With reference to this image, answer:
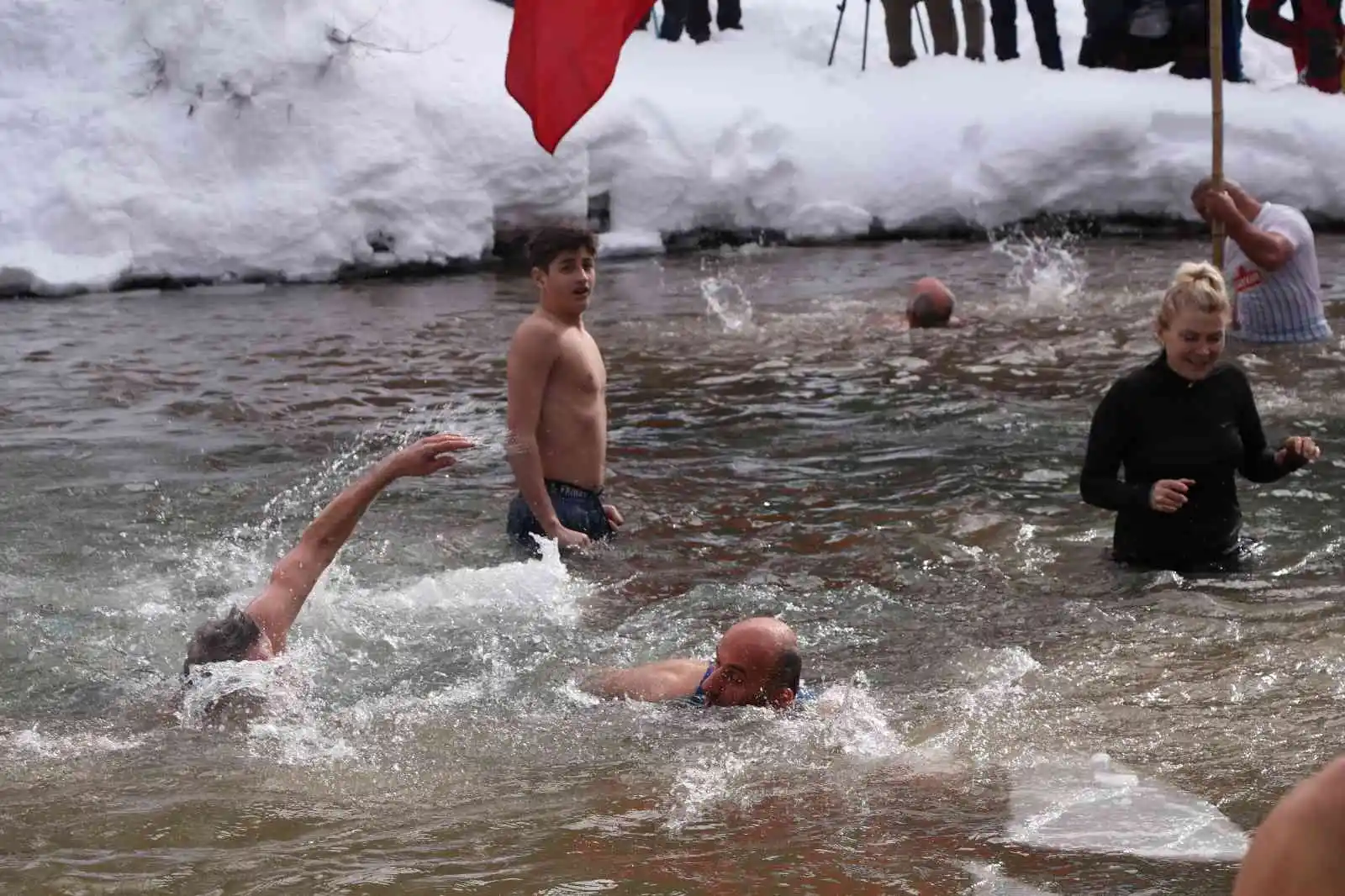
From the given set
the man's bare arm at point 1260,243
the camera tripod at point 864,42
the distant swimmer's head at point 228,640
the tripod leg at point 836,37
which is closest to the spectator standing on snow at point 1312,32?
the camera tripod at point 864,42

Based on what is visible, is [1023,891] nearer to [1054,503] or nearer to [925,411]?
[1054,503]

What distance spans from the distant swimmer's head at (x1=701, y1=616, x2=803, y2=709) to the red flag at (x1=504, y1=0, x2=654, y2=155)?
243 centimetres

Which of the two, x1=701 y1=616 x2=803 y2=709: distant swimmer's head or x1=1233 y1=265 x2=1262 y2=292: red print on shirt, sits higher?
x1=1233 y1=265 x2=1262 y2=292: red print on shirt

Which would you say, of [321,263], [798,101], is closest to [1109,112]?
[798,101]

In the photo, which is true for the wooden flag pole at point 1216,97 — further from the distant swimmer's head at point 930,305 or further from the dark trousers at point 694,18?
the dark trousers at point 694,18

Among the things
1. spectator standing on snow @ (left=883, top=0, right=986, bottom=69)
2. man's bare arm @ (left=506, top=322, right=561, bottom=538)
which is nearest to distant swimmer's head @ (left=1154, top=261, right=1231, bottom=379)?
man's bare arm @ (left=506, top=322, right=561, bottom=538)

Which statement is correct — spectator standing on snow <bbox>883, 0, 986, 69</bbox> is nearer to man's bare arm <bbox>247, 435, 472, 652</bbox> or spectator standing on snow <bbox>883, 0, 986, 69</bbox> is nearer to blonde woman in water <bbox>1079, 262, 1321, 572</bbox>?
blonde woman in water <bbox>1079, 262, 1321, 572</bbox>

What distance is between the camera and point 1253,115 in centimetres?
1634

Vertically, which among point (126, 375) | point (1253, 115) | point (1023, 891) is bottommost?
A: point (1023, 891)

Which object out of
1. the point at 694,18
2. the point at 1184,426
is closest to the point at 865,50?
the point at 694,18

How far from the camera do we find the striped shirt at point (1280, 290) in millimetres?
9469

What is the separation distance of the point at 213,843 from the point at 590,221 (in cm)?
1251

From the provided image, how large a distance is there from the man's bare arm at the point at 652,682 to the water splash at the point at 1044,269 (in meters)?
7.59

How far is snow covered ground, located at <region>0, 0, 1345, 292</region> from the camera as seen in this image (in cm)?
1521
